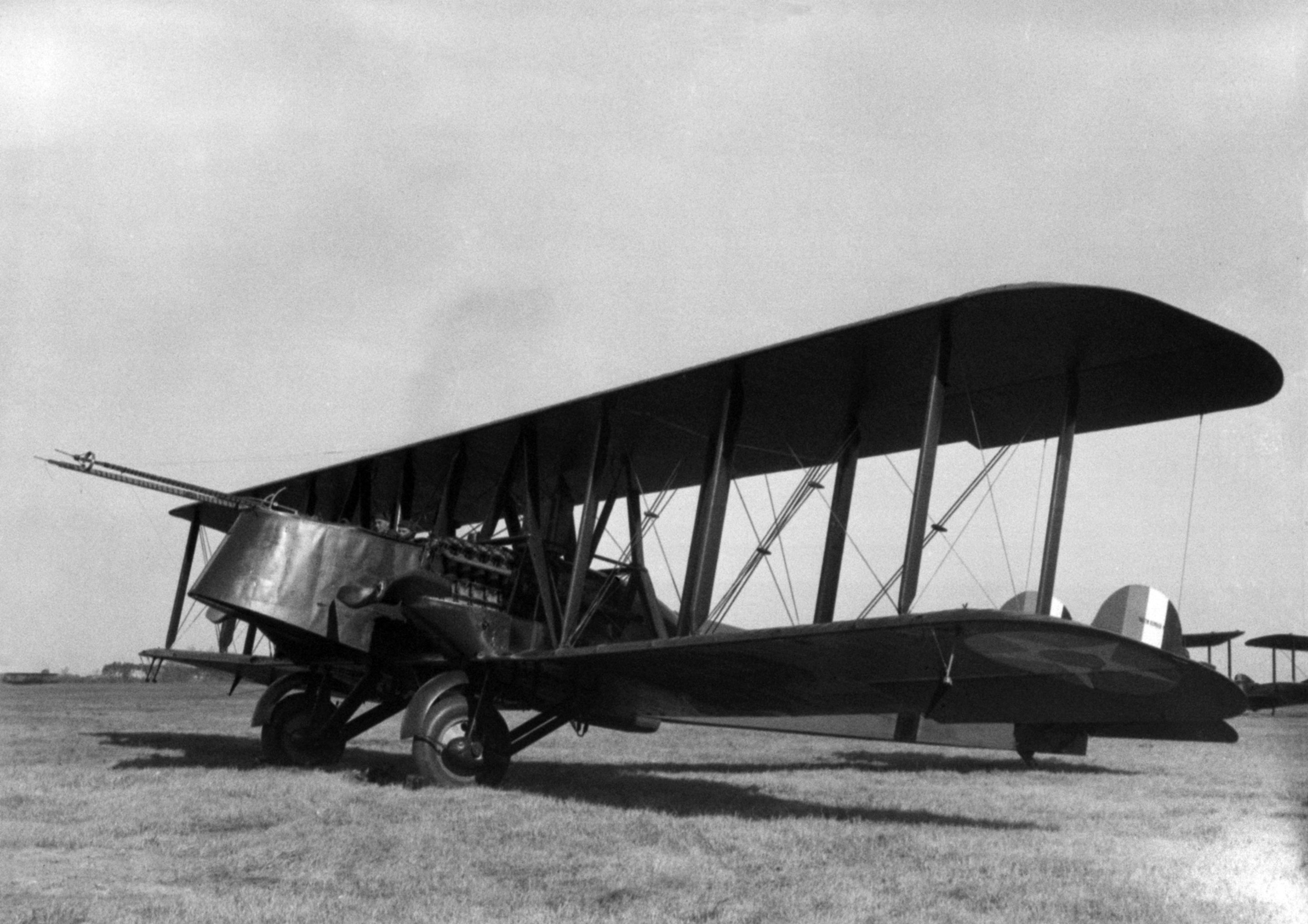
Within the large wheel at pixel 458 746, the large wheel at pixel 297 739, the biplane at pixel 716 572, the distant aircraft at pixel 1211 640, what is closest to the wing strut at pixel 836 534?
the biplane at pixel 716 572

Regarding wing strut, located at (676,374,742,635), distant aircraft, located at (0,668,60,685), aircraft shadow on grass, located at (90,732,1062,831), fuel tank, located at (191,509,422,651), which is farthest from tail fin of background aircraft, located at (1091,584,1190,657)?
distant aircraft, located at (0,668,60,685)

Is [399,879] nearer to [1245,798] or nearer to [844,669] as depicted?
[844,669]

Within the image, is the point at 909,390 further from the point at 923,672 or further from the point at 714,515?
the point at 923,672

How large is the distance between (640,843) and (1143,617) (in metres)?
8.15

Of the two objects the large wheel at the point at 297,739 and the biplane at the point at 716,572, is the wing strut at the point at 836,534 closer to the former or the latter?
the biplane at the point at 716,572

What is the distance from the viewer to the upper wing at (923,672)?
23.0 feet

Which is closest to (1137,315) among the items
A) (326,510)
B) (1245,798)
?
(1245,798)

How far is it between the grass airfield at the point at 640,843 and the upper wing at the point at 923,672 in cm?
76

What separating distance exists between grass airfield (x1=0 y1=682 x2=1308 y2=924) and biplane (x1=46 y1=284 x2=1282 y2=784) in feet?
2.43

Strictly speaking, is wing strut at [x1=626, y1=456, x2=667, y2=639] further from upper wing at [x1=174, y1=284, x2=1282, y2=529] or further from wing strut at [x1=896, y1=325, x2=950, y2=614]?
wing strut at [x1=896, y1=325, x2=950, y2=614]

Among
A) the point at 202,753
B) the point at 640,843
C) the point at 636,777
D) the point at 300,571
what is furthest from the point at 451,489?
the point at 640,843

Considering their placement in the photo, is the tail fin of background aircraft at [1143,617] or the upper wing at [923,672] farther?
the tail fin of background aircraft at [1143,617]

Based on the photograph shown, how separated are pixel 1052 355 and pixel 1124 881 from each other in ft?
12.9

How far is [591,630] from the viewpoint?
37.1ft
